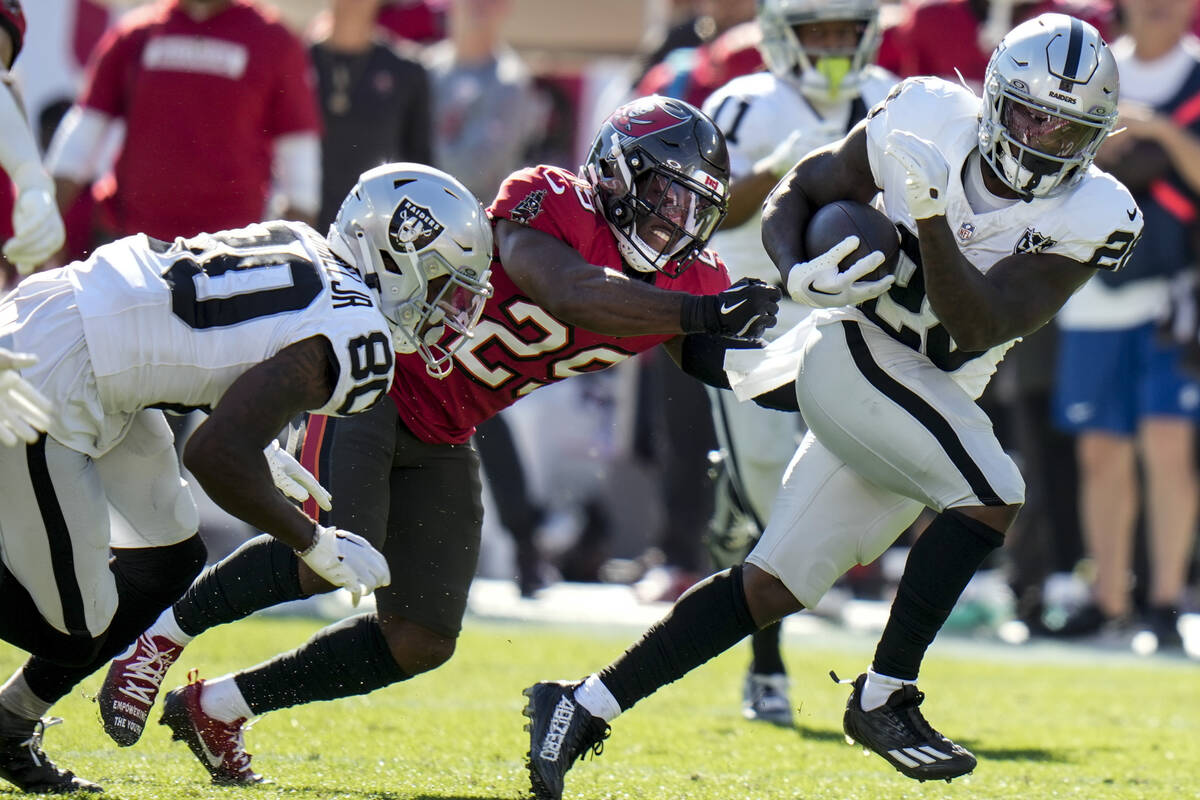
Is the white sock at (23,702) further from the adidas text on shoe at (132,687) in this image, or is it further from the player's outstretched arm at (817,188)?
the player's outstretched arm at (817,188)

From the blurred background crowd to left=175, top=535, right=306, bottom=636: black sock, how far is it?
285cm

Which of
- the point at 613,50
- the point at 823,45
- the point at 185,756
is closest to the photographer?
the point at 185,756

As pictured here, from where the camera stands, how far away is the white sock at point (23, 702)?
147 inches

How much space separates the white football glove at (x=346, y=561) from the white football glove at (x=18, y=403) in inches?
21.7

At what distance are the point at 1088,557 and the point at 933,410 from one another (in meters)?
4.74

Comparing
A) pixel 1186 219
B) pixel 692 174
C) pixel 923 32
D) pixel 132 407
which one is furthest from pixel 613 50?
pixel 132 407

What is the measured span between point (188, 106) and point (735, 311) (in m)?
3.56

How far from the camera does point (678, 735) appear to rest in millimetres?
4812

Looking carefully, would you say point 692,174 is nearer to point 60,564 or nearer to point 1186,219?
point 60,564

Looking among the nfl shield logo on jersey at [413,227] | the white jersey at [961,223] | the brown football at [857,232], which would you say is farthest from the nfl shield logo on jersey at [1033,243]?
the nfl shield logo on jersey at [413,227]

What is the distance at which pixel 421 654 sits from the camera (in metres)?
3.97

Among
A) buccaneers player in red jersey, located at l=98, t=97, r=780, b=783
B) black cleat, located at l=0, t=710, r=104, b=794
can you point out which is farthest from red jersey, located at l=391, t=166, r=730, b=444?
black cleat, located at l=0, t=710, r=104, b=794

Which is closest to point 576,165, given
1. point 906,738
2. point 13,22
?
point 13,22

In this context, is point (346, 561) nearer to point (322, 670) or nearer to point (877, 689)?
point (322, 670)
